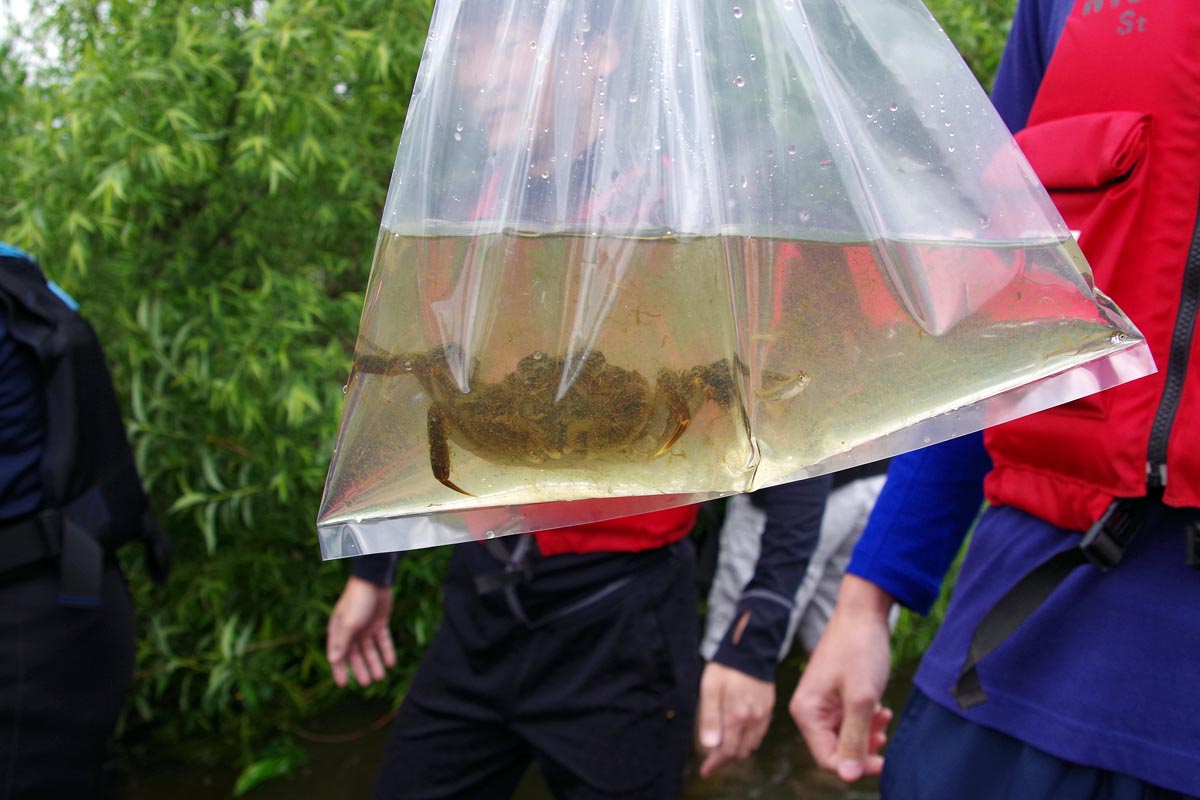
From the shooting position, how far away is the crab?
0.81 meters

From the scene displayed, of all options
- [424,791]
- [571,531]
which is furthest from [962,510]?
[424,791]

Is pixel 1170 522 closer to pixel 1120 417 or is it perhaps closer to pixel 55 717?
pixel 1120 417

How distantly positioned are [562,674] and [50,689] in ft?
3.90

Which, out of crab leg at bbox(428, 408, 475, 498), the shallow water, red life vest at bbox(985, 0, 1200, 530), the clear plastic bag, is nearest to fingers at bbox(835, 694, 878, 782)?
red life vest at bbox(985, 0, 1200, 530)

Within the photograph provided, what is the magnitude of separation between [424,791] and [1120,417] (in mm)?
1330

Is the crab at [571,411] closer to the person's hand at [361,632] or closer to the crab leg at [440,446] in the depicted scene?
the crab leg at [440,446]

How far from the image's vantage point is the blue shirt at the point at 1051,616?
2.88ft

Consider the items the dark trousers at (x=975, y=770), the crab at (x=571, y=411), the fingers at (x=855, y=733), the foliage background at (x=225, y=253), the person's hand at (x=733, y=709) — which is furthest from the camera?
the foliage background at (x=225, y=253)

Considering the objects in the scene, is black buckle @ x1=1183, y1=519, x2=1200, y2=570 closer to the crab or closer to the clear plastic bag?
the clear plastic bag

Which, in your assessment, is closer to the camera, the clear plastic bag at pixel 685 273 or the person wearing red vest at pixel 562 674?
the clear plastic bag at pixel 685 273

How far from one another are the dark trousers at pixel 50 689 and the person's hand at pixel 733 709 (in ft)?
4.61

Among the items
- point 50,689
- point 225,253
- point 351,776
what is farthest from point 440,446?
point 351,776

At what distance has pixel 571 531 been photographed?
1.65 m

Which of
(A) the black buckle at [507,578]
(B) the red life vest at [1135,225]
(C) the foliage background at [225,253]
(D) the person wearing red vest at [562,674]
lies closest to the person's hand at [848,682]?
(B) the red life vest at [1135,225]
